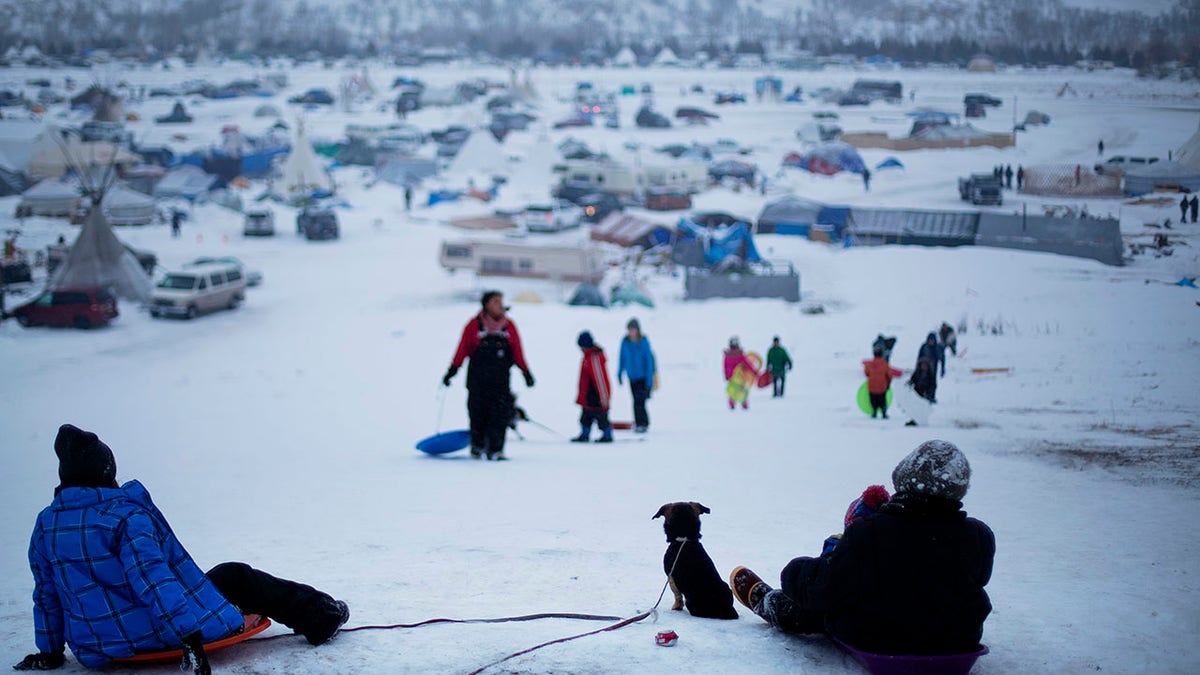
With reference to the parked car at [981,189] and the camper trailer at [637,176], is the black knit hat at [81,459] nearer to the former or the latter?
the parked car at [981,189]

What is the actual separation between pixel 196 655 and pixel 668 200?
33.9 meters

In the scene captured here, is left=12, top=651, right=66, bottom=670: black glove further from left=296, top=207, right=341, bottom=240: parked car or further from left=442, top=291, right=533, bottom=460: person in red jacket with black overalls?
left=296, top=207, right=341, bottom=240: parked car

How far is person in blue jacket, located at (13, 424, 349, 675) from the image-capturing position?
3115mm

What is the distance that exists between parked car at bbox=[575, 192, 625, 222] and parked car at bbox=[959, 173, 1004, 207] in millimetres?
20693

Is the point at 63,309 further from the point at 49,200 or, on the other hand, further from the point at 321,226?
the point at 49,200

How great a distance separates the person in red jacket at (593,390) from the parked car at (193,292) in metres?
16.0

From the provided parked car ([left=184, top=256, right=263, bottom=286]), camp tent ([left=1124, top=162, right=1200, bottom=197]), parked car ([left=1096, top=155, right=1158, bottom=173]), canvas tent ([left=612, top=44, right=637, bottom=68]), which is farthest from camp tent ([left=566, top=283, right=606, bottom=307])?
canvas tent ([left=612, top=44, right=637, bottom=68])

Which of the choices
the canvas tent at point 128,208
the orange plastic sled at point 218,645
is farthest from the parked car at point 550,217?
the orange plastic sled at point 218,645

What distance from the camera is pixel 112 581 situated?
10.4 feet

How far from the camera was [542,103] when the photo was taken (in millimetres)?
74875

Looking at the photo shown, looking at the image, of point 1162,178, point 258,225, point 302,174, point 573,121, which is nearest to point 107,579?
point 1162,178

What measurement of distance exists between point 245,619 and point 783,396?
10.7 metres

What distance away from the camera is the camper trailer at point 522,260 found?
1011 inches

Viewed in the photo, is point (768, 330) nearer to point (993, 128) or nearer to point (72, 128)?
point (993, 128)
